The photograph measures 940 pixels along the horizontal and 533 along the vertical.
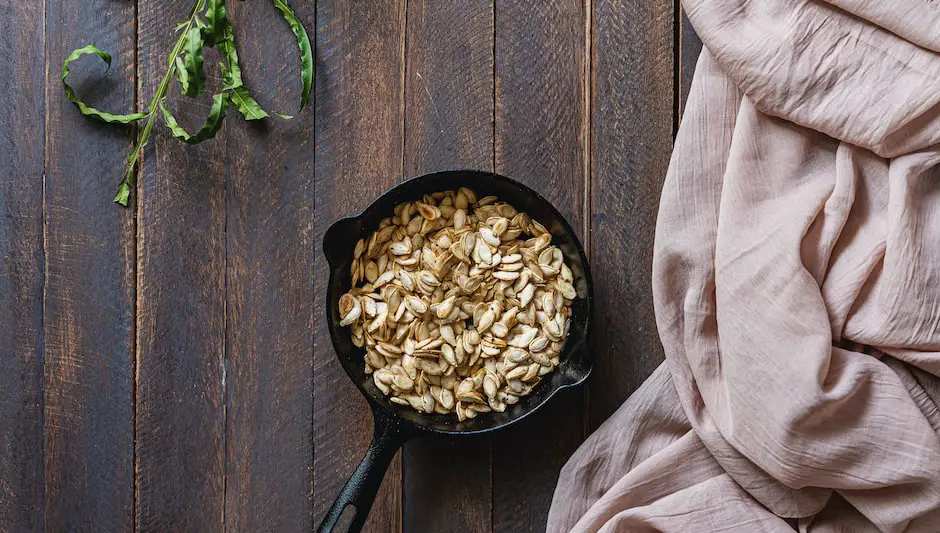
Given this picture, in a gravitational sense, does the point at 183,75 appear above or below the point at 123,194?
above

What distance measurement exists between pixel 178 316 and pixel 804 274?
2.41 ft

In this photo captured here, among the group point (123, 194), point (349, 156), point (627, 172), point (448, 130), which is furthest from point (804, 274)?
point (123, 194)

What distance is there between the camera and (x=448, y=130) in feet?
3.03

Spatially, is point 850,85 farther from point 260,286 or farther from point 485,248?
point 260,286

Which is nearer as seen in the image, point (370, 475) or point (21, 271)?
point (370, 475)

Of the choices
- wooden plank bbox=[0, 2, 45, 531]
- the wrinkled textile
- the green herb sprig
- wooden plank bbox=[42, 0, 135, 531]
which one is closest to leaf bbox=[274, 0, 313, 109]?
the green herb sprig

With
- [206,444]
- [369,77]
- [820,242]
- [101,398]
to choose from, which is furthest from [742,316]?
[101,398]

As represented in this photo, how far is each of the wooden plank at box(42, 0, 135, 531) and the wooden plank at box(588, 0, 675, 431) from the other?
0.59 m

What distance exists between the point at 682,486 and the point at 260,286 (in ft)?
1.82

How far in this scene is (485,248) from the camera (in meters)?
0.86

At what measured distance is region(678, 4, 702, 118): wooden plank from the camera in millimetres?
896

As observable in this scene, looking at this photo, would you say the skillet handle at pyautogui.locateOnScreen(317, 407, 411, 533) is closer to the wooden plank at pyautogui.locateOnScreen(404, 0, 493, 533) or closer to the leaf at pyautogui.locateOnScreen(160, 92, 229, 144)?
the wooden plank at pyautogui.locateOnScreen(404, 0, 493, 533)

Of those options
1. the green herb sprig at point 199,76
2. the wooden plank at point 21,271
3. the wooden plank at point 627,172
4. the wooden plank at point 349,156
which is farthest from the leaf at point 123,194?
the wooden plank at point 627,172

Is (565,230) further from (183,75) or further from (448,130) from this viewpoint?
(183,75)
